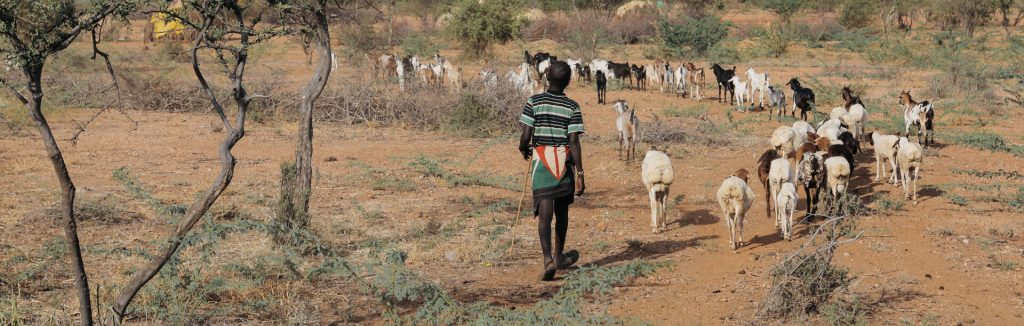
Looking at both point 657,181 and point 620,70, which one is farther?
point 620,70

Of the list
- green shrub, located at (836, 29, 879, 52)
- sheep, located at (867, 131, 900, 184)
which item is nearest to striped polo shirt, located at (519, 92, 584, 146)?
sheep, located at (867, 131, 900, 184)

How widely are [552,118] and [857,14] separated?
34.6 metres

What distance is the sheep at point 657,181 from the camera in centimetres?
841

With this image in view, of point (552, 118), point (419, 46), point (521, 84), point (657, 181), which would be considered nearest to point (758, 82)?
point (521, 84)

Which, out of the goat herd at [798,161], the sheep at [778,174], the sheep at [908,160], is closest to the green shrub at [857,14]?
the goat herd at [798,161]

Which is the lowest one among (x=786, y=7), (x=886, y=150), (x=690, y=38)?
(x=886, y=150)

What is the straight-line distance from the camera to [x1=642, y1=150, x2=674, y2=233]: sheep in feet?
27.6

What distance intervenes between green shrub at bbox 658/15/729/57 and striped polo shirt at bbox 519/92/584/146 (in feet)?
79.9

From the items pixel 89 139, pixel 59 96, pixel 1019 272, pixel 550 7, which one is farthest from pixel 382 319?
pixel 550 7

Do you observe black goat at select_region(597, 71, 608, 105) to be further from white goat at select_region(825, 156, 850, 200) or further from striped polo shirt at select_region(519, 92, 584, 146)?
striped polo shirt at select_region(519, 92, 584, 146)

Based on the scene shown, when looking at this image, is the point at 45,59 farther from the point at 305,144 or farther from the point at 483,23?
the point at 483,23

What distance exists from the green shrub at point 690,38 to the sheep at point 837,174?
70.1 ft

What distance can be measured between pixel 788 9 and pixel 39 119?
120 feet

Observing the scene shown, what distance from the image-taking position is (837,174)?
357 inches
